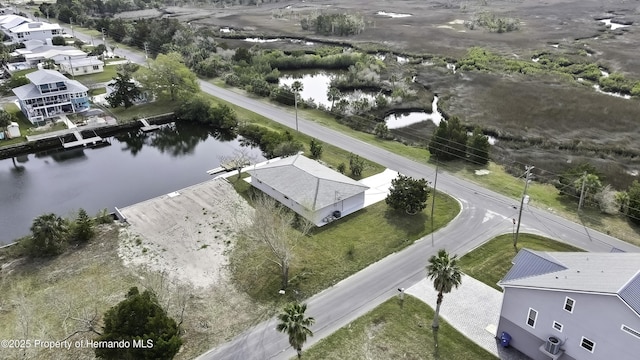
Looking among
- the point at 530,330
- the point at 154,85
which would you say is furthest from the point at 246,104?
the point at 530,330

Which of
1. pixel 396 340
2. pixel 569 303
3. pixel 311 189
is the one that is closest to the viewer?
pixel 569 303

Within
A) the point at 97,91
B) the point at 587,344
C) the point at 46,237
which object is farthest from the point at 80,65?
the point at 587,344

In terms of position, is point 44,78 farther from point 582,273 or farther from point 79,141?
point 582,273

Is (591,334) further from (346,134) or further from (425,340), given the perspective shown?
(346,134)

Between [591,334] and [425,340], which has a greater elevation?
[591,334]

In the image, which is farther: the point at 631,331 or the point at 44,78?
the point at 44,78

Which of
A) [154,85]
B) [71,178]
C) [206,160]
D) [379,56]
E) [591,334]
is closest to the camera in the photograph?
[591,334]
